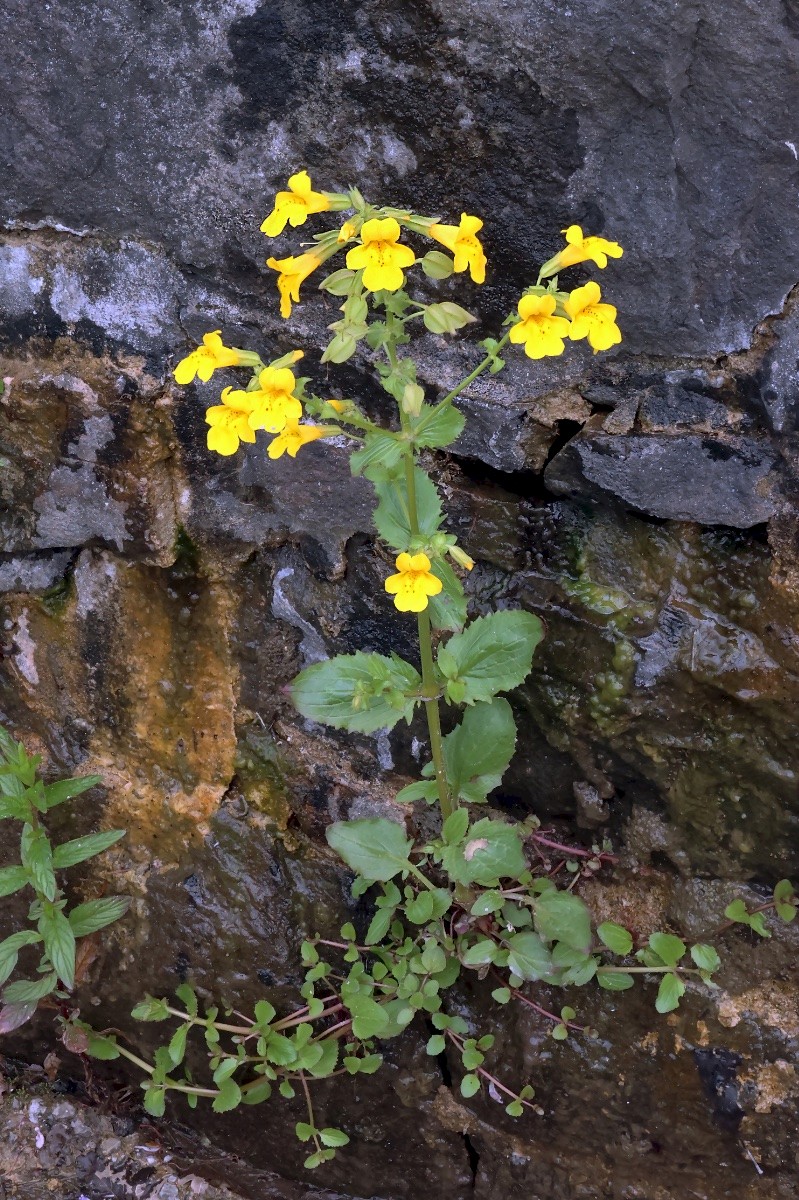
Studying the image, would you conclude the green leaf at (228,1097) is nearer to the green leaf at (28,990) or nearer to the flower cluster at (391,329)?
the green leaf at (28,990)

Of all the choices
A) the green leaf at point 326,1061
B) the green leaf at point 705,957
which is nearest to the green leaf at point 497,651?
the green leaf at point 705,957

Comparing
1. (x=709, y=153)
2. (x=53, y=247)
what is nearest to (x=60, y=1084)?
(x=53, y=247)

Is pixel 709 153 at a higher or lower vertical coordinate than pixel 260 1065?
higher

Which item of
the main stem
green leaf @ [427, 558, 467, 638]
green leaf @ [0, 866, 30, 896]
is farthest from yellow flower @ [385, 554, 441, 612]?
green leaf @ [0, 866, 30, 896]

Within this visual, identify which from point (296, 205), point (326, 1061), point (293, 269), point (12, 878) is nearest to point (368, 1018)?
point (326, 1061)

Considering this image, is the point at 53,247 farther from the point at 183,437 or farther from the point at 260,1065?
the point at 260,1065

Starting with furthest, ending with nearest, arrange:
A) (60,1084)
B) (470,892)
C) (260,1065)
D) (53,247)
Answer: (60,1084), (260,1065), (470,892), (53,247)
